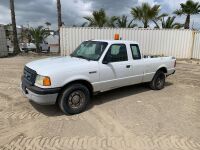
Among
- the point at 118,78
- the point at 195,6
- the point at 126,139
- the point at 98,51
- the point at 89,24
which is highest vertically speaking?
the point at 195,6

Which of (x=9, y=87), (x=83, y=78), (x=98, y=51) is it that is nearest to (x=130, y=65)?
(x=98, y=51)

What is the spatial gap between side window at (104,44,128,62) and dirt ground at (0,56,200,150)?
130cm

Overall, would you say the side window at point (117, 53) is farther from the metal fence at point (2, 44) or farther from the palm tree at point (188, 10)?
the palm tree at point (188, 10)

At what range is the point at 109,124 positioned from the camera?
15.9ft

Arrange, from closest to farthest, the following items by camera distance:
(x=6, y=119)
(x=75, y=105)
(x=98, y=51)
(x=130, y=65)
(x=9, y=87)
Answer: (x=6, y=119) < (x=75, y=105) < (x=98, y=51) < (x=130, y=65) < (x=9, y=87)

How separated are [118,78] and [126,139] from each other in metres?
2.28

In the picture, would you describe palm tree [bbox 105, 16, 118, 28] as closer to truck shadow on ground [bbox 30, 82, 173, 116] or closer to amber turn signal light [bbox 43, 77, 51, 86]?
truck shadow on ground [bbox 30, 82, 173, 116]

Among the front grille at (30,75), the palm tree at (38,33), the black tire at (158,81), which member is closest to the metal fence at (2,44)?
the palm tree at (38,33)

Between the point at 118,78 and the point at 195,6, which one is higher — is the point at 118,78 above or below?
below

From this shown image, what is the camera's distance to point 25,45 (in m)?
24.1

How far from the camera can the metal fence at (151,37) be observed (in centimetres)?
1684

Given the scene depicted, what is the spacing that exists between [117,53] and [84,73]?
1391 millimetres

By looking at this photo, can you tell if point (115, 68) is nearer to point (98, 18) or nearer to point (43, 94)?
point (43, 94)

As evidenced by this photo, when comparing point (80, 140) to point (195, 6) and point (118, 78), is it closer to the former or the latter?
point (118, 78)
